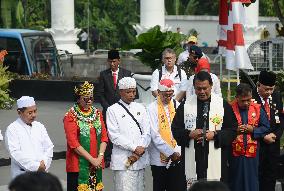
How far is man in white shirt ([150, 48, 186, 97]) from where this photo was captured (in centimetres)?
1281

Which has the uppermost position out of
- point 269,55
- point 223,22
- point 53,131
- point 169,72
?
point 223,22

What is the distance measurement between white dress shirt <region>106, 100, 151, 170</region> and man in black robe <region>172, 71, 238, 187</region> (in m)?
0.88

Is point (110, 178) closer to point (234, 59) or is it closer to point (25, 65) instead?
point (234, 59)

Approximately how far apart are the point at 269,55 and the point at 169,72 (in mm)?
5116

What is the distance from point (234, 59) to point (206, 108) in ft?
14.4

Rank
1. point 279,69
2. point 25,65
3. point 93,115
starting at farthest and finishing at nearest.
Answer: point 25,65 < point 279,69 < point 93,115

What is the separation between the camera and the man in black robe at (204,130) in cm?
917

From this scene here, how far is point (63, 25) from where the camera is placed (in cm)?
3550

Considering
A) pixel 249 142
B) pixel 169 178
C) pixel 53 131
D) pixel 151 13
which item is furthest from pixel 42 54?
pixel 249 142

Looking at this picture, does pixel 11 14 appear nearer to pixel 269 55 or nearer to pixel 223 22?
pixel 269 55

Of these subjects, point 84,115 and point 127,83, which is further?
point 127,83

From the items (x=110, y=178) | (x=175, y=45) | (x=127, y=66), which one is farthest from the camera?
(x=127, y=66)

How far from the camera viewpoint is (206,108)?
9.20 m

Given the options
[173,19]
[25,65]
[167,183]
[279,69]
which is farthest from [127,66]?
[167,183]
